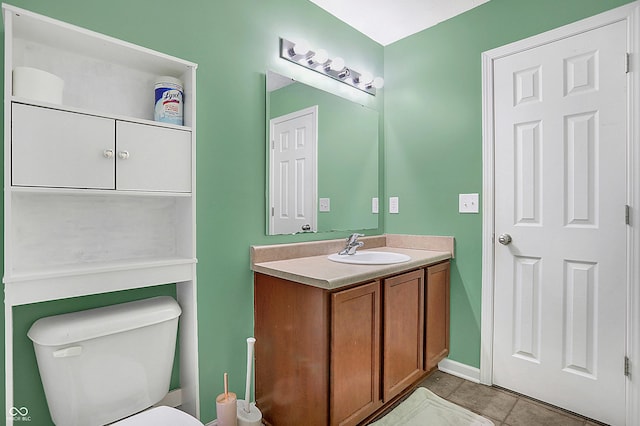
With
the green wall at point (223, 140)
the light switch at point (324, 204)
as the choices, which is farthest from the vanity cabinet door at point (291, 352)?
the light switch at point (324, 204)

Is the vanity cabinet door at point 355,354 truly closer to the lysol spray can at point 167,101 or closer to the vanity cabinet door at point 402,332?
the vanity cabinet door at point 402,332

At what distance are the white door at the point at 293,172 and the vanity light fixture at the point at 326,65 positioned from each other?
28cm

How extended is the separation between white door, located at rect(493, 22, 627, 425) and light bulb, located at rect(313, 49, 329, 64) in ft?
3.51

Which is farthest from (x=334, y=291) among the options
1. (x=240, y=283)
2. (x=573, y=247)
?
(x=573, y=247)

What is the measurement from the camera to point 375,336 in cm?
163

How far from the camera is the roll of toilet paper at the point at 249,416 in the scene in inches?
60.5

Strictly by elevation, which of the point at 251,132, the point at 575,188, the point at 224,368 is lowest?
the point at 224,368

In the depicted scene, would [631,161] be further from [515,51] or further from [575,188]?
[515,51]

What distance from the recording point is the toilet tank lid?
109 centimetres

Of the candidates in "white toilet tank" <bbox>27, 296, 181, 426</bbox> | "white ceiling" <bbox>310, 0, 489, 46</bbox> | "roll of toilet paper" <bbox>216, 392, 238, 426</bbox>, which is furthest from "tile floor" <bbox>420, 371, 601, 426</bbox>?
"white ceiling" <bbox>310, 0, 489, 46</bbox>

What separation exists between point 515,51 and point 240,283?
209 cm

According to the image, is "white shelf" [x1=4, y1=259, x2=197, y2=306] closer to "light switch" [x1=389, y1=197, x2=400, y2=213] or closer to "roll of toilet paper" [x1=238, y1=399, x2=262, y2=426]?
"roll of toilet paper" [x1=238, y1=399, x2=262, y2=426]

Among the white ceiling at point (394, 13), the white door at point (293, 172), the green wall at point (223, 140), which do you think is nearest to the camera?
the green wall at point (223, 140)

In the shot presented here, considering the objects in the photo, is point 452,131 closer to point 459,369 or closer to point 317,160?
point 317,160
